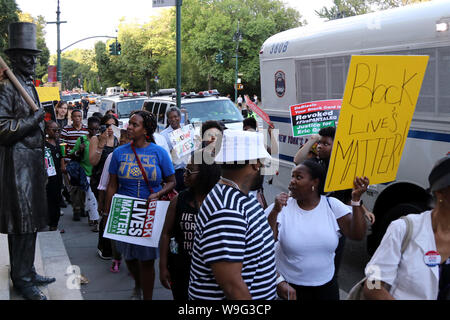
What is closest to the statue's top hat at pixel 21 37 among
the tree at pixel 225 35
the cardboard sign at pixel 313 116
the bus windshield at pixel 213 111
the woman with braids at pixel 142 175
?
the woman with braids at pixel 142 175

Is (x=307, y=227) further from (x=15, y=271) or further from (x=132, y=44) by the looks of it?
(x=132, y=44)

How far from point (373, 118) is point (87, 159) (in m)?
6.22

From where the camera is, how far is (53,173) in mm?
8047

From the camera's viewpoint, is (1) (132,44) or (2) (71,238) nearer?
(2) (71,238)

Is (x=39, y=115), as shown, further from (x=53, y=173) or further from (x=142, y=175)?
(x=53, y=173)

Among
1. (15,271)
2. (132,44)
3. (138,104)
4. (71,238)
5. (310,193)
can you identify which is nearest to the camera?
(310,193)

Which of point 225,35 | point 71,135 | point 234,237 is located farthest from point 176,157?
point 225,35

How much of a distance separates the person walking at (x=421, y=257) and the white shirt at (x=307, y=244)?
46.7 inches

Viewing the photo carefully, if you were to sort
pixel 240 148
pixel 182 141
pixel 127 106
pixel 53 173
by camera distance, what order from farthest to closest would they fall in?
1. pixel 127 106
2. pixel 182 141
3. pixel 53 173
4. pixel 240 148

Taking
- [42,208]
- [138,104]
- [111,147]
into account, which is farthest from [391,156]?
[138,104]

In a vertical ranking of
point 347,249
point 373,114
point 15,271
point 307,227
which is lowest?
point 347,249

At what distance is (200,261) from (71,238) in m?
6.13

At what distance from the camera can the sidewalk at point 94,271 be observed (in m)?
5.91
